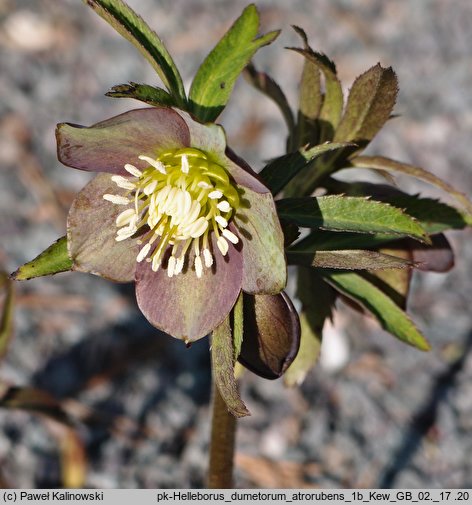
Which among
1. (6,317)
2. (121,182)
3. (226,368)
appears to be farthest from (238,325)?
(6,317)

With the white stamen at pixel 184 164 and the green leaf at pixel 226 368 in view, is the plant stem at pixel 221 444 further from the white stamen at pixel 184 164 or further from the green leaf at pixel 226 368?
the white stamen at pixel 184 164

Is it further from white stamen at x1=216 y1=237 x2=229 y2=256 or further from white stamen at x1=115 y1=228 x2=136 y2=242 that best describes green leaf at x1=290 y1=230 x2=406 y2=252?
white stamen at x1=115 y1=228 x2=136 y2=242

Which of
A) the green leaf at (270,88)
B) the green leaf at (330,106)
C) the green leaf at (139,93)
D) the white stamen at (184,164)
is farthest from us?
the green leaf at (270,88)

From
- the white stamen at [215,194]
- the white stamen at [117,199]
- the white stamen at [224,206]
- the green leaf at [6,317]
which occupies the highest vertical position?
the white stamen at [215,194]

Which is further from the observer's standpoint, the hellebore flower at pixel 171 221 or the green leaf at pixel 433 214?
the green leaf at pixel 433 214

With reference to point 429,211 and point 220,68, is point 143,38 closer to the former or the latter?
point 220,68

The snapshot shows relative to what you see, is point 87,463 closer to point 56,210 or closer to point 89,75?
point 56,210

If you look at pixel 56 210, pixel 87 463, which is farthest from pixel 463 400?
pixel 56 210

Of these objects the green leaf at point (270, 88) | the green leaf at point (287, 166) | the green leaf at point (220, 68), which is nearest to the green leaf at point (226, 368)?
the green leaf at point (287, 166)
